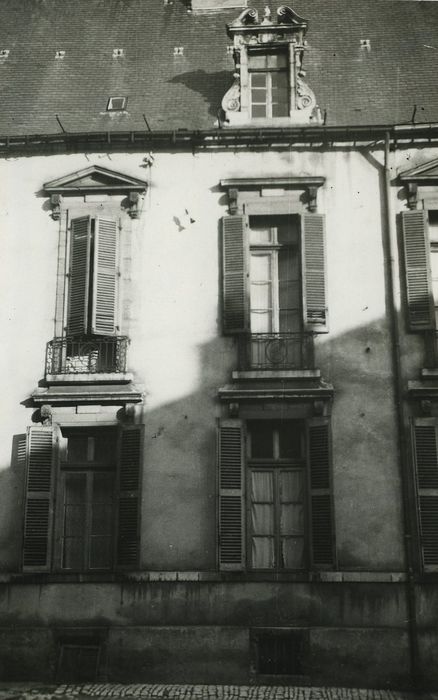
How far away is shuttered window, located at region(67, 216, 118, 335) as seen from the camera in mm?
13156

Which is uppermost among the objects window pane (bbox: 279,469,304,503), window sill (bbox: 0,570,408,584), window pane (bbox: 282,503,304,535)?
window pane (bbox: 279,469,304,503)

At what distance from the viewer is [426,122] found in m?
13.7

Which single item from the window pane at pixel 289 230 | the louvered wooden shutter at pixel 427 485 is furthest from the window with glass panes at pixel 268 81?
the louvered wooden shutter at pixel 427 485

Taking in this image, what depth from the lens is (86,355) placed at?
13.2 metres

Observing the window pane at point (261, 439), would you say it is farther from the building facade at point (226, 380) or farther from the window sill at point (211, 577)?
the window sill at point (211, 577)

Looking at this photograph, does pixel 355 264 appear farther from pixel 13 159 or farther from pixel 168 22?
pixel 168 22

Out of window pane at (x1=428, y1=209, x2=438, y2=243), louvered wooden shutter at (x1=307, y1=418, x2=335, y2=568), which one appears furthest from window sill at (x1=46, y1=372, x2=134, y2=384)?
window pane at (x1=428, y1=209, x2=438, y2=243)

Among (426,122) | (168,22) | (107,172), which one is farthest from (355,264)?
(168,22)

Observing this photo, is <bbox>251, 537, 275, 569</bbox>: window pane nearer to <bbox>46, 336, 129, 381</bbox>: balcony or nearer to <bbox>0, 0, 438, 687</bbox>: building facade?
<bbox>0, 0, 438, 687</bbox>: building facade

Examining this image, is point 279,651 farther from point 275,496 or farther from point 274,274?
point 274,274

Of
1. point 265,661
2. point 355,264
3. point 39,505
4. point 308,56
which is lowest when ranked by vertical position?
point 265,661

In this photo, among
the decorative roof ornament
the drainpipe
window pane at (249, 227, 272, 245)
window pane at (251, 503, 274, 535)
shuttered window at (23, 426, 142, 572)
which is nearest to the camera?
the drainpipe

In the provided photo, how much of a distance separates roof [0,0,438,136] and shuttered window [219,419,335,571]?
16.7 ft

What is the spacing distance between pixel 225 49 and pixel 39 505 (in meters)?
8.84
